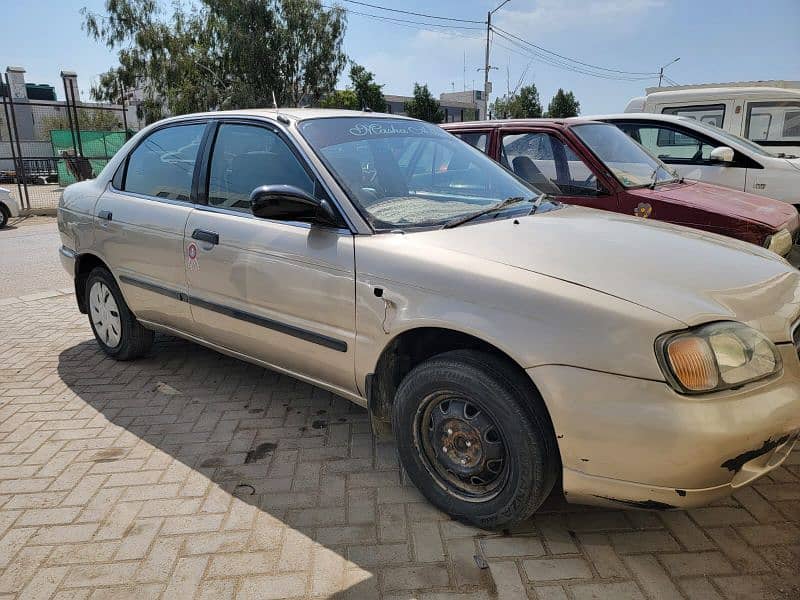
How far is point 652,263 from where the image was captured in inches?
95.2

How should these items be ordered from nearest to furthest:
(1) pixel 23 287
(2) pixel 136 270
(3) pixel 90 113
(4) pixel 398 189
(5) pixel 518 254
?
(5) pixel 518 254
(4) pixel 398 189
(2) pixel 136 270
(1) pixel 23 287
(3) pixel 90 113

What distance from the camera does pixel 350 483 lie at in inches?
116

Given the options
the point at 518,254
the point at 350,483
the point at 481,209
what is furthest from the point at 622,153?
the point at 350,483

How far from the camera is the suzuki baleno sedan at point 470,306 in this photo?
2.03 m

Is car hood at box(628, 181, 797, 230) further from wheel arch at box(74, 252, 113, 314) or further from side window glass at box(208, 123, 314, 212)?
wheel arch at box(74, 252, 113, 314)

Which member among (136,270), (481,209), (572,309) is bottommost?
(136,270)

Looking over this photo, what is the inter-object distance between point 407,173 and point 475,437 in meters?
1.55

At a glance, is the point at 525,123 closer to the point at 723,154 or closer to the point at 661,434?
the point at 723,154

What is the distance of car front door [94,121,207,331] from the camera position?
3.70 metres

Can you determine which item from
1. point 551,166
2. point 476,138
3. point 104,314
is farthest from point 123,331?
point 551,166

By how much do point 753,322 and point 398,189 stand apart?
1.75m

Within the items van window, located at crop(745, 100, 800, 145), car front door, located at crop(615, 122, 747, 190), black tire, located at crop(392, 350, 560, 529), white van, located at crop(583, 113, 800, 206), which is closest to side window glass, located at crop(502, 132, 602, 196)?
white van, located at crop(583, 113, 800, 206)

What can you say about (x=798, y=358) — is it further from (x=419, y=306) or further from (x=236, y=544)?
(x=236, y=544)

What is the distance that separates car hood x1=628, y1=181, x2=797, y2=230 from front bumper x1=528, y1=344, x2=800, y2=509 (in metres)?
2.93
